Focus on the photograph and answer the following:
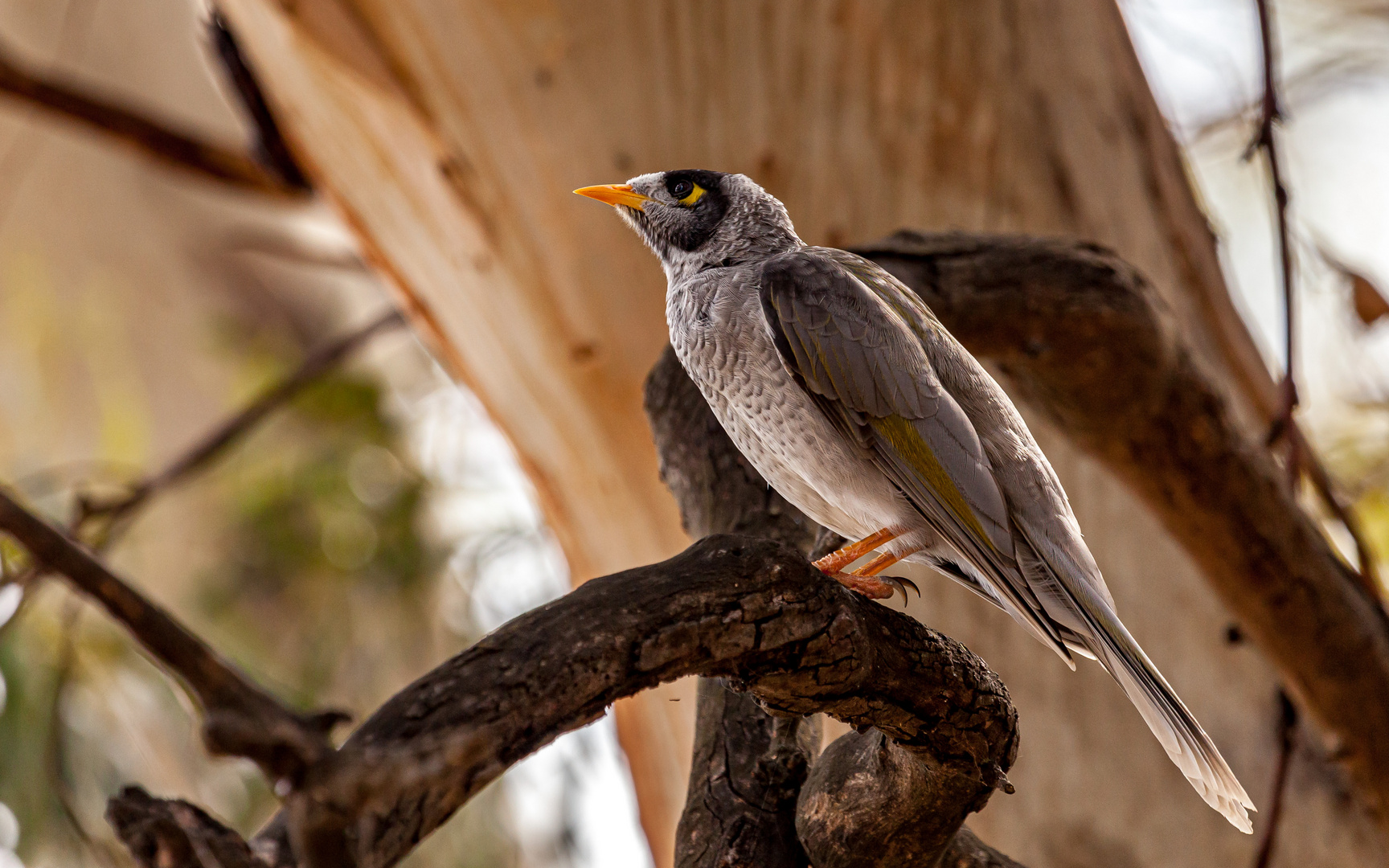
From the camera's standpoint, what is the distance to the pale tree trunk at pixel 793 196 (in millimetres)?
2947

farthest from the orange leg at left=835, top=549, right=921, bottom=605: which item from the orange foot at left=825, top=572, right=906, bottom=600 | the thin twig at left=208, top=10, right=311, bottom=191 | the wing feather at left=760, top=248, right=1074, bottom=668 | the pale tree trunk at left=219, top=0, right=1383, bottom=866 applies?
the thin twig at left=208, top=10, right=311, bottom=191

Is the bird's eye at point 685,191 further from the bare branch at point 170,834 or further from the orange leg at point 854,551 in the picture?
the bare branch at point 170,834

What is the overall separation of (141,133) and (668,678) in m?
3.33

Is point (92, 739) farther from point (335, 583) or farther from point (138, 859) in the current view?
point (138, 859)

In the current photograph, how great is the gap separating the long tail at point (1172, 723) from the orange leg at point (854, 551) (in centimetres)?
36

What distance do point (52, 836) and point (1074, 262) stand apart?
3.64m

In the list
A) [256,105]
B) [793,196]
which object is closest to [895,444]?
[793,196]

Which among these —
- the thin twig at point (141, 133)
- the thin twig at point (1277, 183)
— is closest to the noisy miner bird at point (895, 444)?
the thin twig at point (1277, 183)

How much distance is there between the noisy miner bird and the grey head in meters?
0.25

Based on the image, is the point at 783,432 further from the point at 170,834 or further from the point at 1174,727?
the point at 170,834

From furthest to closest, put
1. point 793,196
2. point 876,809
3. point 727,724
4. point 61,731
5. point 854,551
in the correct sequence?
point 61,731 < point 793,196 < point 854,551 < point 727,724 < point 876,809

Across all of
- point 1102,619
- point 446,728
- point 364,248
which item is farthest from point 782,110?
point 446,728

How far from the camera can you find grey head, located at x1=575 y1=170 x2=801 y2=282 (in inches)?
96.5

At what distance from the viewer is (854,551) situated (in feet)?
6.59
